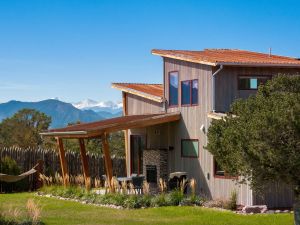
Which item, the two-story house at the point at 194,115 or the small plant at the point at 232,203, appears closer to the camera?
the small plant at the point at 232,203

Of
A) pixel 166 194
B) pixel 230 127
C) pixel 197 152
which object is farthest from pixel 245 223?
pixel 197 152

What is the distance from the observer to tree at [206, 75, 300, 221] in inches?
454

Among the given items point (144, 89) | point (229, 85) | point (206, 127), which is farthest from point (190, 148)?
point (144, 89)

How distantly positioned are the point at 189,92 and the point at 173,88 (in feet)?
4.28

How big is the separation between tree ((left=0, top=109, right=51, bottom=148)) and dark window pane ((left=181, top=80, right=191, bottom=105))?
3014 centimetres

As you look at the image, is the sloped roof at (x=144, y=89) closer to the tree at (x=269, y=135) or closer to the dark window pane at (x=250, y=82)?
the dark window pane at (x=250, y=82)

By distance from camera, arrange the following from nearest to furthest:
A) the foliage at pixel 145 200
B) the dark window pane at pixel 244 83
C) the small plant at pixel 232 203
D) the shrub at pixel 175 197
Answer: the small plant at pixel 232 203, the foliage at pixel 145 200, the shrub at pixel 175 197, the dark window pane at pixel 244 83

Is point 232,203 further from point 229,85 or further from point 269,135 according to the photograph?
point 269,135

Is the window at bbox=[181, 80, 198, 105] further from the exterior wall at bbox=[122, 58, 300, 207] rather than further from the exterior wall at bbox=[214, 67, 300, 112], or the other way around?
the exterior wall at bbox=[214, 67, 300, 112]

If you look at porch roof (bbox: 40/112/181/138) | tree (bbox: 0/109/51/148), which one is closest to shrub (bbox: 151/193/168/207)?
porch roof (bbox: 40/112/181/138)

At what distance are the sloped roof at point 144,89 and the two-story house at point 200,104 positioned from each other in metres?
0.04

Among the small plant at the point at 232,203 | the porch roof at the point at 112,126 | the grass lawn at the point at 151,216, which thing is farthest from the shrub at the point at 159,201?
the porch roof at the point at 112,126

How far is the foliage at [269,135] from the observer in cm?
1154

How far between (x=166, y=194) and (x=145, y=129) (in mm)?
6110
